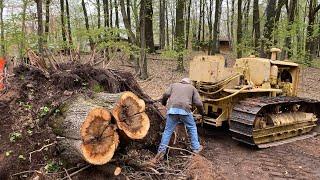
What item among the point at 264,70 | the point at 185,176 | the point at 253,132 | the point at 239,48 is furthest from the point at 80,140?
→ the point at 239,48

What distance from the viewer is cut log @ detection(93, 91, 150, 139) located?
213 inches

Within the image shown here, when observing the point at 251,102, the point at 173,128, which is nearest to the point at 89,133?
the point at 173,128

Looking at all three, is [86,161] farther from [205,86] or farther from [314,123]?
[314,123]

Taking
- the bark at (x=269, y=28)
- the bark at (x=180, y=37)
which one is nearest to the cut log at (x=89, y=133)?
the bark at (x=269, y=28)

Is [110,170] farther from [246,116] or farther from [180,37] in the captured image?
[180,37]

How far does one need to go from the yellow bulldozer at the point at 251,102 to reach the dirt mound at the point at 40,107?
80.2 inches

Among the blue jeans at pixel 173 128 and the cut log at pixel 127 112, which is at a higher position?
the cut log at pixel 127 112

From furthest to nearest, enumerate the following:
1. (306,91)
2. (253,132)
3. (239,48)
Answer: (239,48), (306,91), (253,132)

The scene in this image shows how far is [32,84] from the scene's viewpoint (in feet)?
20.8

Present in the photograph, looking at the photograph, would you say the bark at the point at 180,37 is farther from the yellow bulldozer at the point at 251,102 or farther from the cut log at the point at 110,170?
the cut log at the point at 110,170

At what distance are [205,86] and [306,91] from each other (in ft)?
32.7

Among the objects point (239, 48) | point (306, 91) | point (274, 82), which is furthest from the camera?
point (239, 48)

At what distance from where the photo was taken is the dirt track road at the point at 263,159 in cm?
652

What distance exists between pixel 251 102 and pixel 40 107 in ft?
15.0
